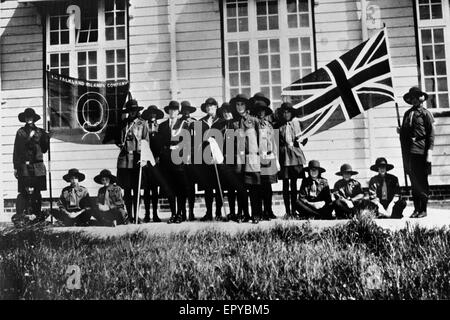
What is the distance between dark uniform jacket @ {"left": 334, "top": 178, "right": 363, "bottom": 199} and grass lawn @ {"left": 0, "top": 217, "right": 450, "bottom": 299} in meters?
0.27

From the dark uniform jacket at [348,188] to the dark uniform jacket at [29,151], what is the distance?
222 cm

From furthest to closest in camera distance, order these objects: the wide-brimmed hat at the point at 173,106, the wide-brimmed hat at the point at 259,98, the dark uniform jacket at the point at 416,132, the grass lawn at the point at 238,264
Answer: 1. the wide-brimmed hat at the point at 173,106
2. the wide-brimmed hat at the point at 259,98
3. the dark uniform jacket at the point at 416,132
4. the grass lawn at the point at 238,264

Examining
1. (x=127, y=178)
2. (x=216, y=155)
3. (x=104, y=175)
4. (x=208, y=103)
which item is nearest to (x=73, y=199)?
(x=104, y=175)

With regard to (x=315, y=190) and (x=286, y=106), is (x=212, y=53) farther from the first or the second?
(x=315, y=190)

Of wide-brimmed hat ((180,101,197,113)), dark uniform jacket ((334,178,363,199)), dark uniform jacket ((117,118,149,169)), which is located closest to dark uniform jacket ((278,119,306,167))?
dark uniform jacket ((334,178,363,199))

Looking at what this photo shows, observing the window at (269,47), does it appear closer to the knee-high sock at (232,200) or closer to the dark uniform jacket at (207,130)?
the dark uniform jacket at (207,130)

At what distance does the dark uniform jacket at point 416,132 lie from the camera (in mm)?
2924

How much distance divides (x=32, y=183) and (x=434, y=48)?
10.1 feet

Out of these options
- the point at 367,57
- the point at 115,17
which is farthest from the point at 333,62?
the point at 115,17

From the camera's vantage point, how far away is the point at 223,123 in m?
3.26

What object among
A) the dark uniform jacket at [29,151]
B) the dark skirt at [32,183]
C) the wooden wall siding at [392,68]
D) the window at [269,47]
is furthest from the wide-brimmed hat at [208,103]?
the dark skirt at [32,183]

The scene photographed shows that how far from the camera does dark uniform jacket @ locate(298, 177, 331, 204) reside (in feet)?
10.2

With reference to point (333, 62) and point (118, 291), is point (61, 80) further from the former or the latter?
point (333, 62)
